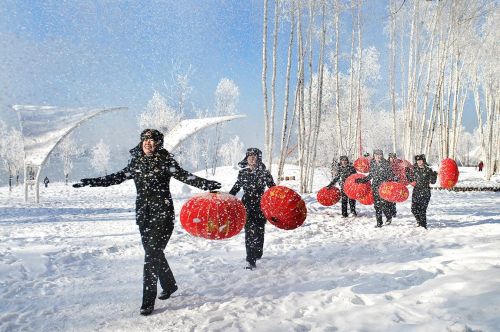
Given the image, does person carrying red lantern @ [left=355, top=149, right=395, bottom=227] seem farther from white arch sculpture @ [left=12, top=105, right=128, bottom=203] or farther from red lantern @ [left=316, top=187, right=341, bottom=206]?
white arch sculpture @ [left=12, top=105, right=128, bottom=203]

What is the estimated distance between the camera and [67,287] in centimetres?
405

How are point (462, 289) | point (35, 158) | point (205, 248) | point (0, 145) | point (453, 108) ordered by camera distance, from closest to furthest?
point (462, 289), point (205, 248), point (35, 158), point (453, 108), point (0, 145)

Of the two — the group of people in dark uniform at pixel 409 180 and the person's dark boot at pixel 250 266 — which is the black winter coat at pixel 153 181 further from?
the group of people in dark uniform at pixel 409 180

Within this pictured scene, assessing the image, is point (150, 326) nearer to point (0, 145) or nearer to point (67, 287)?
point (67, 287)

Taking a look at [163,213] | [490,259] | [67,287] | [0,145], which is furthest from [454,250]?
[0,145]

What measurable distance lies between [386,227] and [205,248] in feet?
14.2

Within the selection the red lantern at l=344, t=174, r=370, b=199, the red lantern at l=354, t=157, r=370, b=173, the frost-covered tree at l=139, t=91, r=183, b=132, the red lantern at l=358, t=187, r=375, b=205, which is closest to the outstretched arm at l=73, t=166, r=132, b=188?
the red lantern at l=344, t=174, r=370, b=199

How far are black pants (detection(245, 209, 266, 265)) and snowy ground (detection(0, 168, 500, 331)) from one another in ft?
0.81

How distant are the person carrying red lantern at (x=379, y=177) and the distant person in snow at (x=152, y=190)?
559 cm

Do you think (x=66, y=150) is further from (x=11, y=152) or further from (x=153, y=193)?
(x=153, y=193)

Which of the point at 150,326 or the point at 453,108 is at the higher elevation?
the point at 453,108

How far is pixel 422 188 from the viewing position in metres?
7.37

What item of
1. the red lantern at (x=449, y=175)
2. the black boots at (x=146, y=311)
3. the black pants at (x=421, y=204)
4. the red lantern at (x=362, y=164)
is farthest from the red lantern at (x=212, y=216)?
the red lantern at (x=362, y=164)

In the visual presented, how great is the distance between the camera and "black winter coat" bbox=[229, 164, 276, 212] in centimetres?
Result: 482
